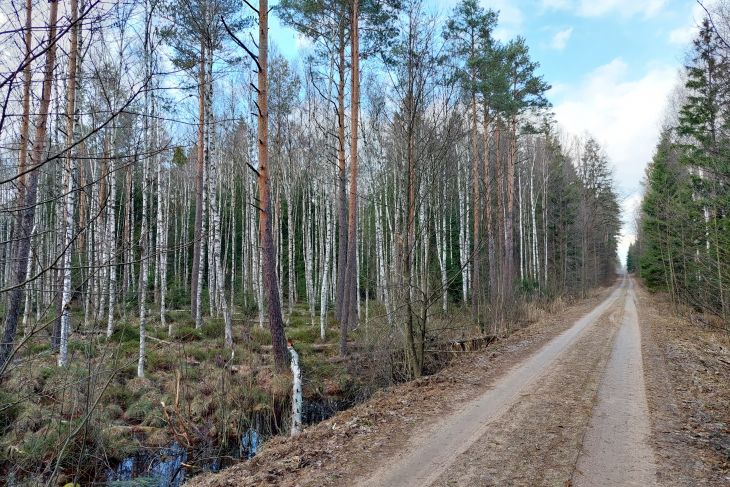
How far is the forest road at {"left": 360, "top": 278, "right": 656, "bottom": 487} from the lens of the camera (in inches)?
148

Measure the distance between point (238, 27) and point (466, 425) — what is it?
45.7ft

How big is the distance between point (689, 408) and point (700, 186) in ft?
52.1

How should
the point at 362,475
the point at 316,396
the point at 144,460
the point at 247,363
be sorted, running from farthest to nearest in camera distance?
the point at 247,363 < the point at 316,396 < the point at 144,460 < the point at 362,475

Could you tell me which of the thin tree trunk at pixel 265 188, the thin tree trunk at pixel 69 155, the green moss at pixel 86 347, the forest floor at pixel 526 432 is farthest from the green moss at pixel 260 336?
the green moss at pixel 86 347

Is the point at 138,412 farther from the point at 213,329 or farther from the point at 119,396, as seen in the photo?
the point at 213,329

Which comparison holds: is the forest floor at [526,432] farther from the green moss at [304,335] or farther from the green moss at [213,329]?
the green moss at [213,329]

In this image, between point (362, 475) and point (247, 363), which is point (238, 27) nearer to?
point (247, 363)

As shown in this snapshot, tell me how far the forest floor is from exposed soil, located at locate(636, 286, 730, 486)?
18 mm

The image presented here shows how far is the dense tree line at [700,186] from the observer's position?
10.3 meters

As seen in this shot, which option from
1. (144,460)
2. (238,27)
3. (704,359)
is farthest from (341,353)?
(238,27)

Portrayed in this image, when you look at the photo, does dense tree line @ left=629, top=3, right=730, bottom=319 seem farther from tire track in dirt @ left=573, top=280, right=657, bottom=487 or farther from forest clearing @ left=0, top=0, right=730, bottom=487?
tire track in dirt @ left=573, top=280, right=657, bottom=487

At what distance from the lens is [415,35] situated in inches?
286

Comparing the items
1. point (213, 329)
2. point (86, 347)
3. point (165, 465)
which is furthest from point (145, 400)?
point (213, 329)

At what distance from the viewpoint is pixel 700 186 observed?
17469 mm
